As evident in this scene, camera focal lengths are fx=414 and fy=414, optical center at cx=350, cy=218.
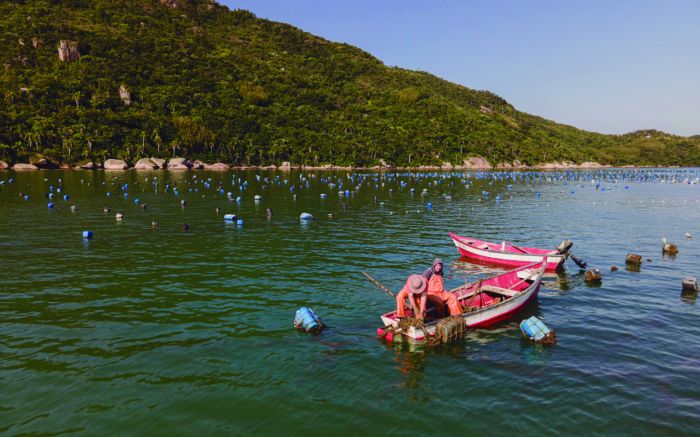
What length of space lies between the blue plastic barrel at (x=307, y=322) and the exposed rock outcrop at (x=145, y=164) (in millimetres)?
138115

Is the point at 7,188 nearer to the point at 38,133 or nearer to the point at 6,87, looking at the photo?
the point at 38,133

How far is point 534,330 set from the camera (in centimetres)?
1703

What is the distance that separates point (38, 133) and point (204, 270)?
472 ft

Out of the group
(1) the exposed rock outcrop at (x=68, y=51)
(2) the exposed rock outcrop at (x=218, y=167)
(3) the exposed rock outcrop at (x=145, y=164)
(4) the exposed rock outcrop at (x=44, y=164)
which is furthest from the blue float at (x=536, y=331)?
(1) the exposed rock outcrop at (x=68, y=51)

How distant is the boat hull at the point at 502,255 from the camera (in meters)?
28.1

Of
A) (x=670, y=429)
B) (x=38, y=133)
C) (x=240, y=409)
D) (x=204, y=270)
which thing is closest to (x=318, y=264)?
(x=204, y=270)

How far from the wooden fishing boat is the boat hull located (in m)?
5.43

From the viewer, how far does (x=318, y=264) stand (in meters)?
28.9

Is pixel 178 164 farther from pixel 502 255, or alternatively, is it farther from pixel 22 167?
pixel 502 255

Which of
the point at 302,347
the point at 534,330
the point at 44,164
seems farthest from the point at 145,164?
the point at 534,330

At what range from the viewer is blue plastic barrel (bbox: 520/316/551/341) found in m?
16.9

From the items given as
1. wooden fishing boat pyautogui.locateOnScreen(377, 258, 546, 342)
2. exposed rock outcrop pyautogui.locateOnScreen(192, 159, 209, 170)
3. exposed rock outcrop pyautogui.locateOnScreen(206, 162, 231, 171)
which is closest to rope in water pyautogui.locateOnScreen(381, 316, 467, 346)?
wooden fishing boat pyautogui.locateOnScreen(377, 258, 546, 342)

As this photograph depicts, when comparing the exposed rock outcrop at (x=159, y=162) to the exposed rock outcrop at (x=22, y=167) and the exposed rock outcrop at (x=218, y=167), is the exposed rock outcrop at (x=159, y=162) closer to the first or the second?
the exposed rock outcrop at (x=218, y=167)

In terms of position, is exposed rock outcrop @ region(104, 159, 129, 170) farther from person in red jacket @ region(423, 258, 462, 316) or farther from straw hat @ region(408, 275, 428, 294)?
straw hat @ region(408, 275, 428, 294)
